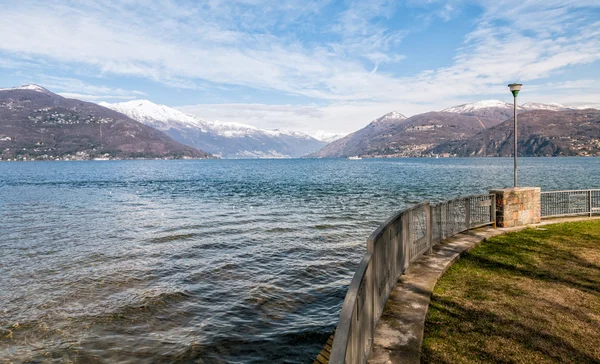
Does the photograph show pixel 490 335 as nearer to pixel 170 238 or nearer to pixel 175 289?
pixel 175 289

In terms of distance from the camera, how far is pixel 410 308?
23.8 feet

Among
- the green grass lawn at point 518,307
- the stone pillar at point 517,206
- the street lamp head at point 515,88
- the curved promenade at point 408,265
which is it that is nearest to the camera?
the curved promenade at point 408,265

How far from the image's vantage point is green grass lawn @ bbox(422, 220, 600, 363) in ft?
18.9

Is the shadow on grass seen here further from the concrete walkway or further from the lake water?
the lake water

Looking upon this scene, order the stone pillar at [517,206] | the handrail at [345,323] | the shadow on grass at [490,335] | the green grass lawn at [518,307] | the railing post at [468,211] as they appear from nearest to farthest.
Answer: the handrail at [345,323], the shadow on grass at [490,335], the green grass lawn at [518,307], the railing post at [468,211], the stone pillar at [517,206]

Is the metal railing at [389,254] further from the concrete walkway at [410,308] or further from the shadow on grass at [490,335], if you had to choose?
the shadow on grass at [490,335]

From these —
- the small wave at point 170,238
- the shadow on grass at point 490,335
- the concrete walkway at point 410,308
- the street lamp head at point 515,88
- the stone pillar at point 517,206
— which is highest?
the street lamp head at point 515,88

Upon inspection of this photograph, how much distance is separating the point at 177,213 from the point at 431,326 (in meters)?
29.4

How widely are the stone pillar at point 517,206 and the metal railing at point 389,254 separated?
267 mm

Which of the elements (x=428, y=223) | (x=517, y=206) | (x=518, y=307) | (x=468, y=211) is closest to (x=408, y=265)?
(x=428, y=223)

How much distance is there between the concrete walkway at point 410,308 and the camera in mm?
5664

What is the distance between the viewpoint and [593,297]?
25.6 ft

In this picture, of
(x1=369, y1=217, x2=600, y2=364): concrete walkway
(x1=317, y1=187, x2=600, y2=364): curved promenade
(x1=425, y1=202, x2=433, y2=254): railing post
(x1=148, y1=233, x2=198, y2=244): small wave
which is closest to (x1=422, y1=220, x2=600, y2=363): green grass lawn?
(x1=369, y1=217, x2=600, y2=364): concrete walkway

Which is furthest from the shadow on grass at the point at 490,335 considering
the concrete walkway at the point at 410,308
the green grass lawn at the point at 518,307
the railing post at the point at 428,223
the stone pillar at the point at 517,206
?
the stone pillar at the point at 517,206
